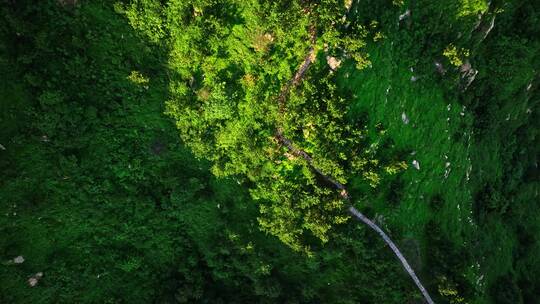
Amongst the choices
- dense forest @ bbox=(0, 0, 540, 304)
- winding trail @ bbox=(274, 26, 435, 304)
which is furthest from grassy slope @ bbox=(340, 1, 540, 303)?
winding trail @ bbox=(274, 26, 435, 304)

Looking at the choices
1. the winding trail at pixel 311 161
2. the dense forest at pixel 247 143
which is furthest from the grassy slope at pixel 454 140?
the winding trail at pixel 311 161

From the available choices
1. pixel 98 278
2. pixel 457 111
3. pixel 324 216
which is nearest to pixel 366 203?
pixel 324 216

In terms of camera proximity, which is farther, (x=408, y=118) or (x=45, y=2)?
(x=408, y=118)

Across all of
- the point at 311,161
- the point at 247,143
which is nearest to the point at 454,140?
the point at 311,161

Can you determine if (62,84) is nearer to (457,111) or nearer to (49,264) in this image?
(49,264)

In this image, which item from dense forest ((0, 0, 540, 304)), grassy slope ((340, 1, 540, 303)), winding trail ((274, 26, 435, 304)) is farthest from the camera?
grassy slope ((340, 1, 540, 303))

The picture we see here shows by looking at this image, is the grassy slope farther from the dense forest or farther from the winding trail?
the winding trail
